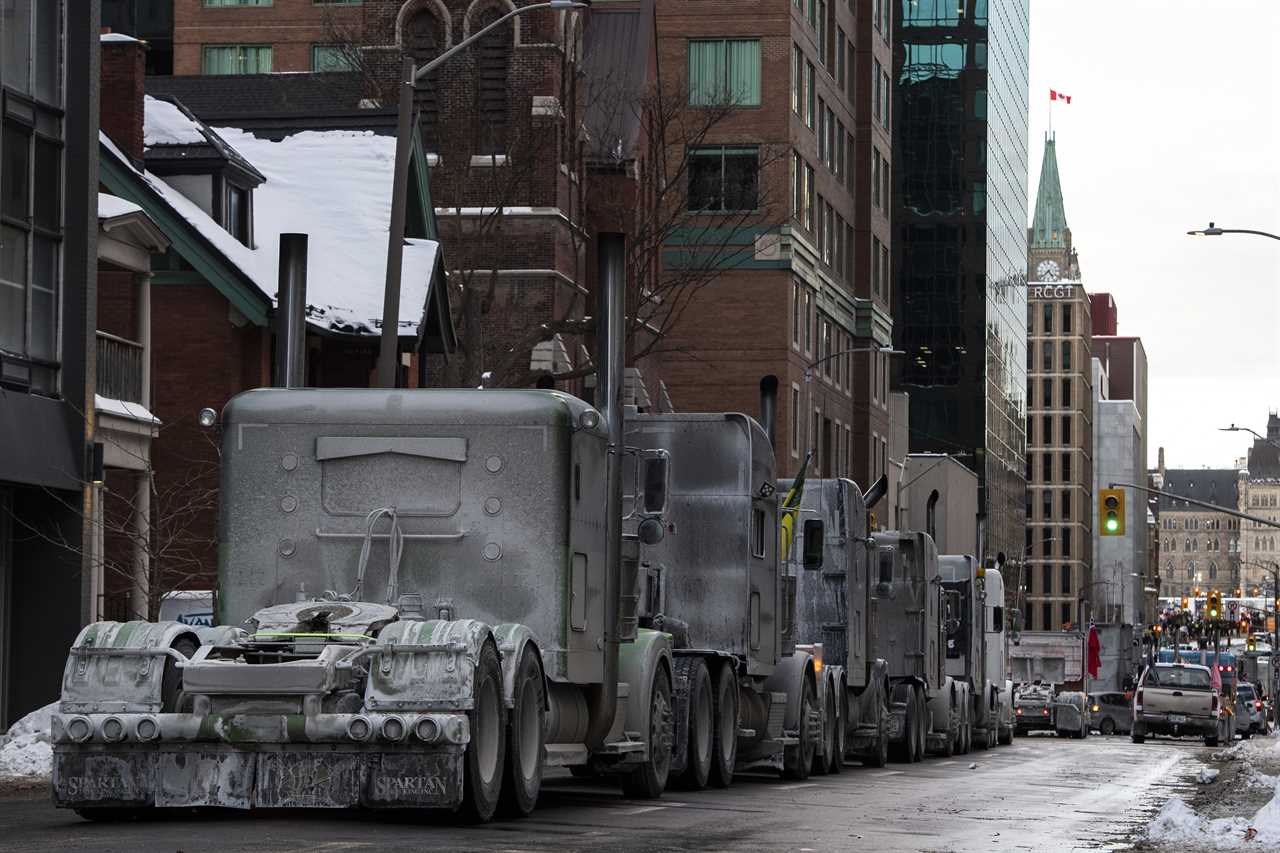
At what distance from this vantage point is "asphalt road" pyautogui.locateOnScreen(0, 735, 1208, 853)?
14.5m

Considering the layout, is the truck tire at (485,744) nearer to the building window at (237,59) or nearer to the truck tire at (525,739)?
the truck tire at (525,739)

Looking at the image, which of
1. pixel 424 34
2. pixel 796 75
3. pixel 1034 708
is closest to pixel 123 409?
pixel 424 34

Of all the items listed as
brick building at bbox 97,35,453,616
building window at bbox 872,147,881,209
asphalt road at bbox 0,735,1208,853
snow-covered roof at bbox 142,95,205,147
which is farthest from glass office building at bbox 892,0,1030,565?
asphalt road at bbox 0,735,1208,853

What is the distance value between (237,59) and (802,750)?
47.6 meters

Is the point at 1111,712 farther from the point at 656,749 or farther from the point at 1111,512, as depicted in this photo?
the point at 656,749

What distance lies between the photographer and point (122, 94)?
3688cm

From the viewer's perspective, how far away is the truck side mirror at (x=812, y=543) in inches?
1005

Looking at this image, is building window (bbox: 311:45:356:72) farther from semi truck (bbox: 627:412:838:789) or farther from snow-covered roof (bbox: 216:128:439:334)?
semi truck (bbox: 627:412:838:789)

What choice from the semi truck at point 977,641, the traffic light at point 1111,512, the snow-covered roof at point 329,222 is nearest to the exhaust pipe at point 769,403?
the snow-covered roof at point 329,222

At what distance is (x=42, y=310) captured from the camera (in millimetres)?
30500

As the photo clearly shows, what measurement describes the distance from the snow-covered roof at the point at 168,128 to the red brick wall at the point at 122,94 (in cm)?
92

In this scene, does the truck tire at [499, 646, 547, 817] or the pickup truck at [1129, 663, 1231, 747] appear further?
the pickup truck at [1129, 663, 1231, 747]

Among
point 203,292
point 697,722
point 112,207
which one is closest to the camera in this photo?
point 697,722

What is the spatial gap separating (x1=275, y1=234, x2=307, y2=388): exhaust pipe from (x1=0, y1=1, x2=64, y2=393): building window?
1054cm
